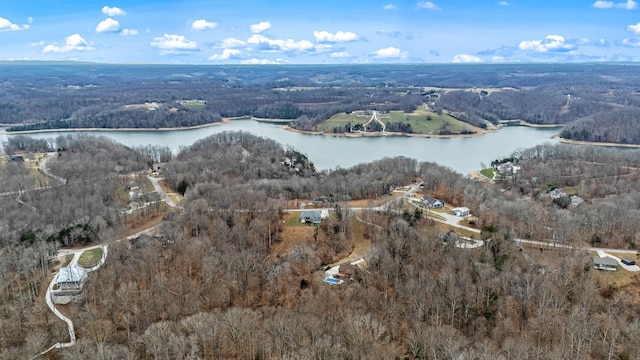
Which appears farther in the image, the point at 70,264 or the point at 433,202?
the point at 433,202

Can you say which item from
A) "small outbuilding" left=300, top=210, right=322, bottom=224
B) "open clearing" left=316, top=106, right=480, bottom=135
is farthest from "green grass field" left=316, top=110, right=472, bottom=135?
"small outbuilding" left=300, top=210, right=322, bottom=224

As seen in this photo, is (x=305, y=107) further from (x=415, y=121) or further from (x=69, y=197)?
(x=69, y=197)

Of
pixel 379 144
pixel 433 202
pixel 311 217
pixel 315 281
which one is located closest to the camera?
pixel 315 281

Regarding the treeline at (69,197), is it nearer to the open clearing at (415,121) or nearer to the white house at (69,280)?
the white house at (69,280)

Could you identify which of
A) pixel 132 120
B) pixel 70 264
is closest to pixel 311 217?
pixel 70 264

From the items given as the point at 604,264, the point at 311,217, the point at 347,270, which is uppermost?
the point at 311,217

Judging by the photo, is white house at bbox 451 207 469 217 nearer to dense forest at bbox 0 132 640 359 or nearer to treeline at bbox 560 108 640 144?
dense forest at bbox 0 132 640 359
